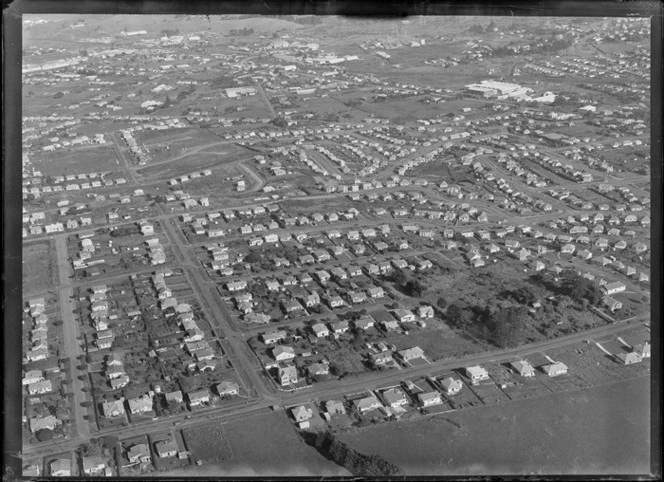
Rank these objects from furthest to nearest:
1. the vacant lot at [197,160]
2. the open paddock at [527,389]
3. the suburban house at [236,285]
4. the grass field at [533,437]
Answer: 1. the vacant lot at [197,160]
2. the suburban house at [236,285]
3. the open paddock at [527,389]
4. the grass field at [533,437]

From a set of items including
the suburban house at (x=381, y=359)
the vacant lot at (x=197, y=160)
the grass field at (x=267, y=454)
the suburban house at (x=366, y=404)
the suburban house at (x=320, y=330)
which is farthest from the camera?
the vacant lot at (x=197, y=160)

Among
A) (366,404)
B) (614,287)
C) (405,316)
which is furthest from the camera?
(614,287)

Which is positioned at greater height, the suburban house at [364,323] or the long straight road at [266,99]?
the long straight road at [266,99]

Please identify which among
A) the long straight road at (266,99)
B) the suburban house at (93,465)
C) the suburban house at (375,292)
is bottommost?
the suburban house at (93,465)

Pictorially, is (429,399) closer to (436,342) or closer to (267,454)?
(436,342)

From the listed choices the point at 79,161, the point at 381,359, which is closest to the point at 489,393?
the point at 381,359

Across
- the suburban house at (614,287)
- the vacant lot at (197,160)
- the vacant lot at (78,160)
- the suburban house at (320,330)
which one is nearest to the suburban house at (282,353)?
the suburban house at (320,330)

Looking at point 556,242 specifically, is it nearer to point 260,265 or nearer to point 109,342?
point 260,265

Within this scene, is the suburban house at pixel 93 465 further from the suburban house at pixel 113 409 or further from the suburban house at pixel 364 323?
the suburban house at pixel 364 323
